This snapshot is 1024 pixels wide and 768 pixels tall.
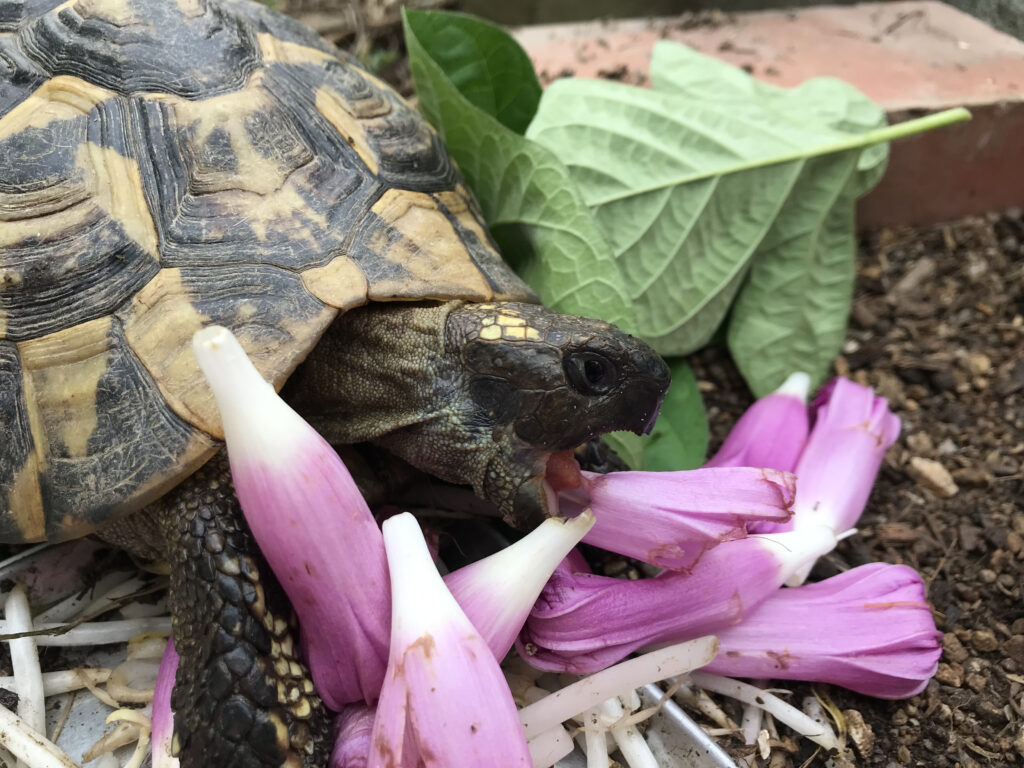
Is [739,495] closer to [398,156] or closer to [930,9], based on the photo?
[398,156]

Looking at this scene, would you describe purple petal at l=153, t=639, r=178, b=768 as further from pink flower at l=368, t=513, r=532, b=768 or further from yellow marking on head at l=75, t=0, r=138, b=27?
yellow marking on head at l=75, t=0, r=138, b=27

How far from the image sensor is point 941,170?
260cm

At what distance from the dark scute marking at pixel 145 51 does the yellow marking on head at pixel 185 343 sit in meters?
0.38

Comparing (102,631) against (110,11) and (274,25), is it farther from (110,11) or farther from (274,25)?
(274,25)

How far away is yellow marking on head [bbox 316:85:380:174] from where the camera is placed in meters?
1.58

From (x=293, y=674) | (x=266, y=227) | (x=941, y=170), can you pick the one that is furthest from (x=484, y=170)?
(x=941, y=170)

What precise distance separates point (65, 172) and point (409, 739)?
3.45 ft

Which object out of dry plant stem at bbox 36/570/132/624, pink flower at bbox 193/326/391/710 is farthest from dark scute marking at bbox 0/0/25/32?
dry plant stem at bbox 36/570/132/624

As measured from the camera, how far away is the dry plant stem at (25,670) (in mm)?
1435

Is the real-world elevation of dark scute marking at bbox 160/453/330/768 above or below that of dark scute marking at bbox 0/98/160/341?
below

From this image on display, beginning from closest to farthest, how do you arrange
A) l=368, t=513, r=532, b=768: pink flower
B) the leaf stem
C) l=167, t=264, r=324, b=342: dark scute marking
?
l=368, t=513, r=532, b=768: pink flower, l=167, t=264, r=324, b=342: dark scute marking, the leaf stem

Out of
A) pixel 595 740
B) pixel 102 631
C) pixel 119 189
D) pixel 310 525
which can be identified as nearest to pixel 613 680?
pixel 595 740

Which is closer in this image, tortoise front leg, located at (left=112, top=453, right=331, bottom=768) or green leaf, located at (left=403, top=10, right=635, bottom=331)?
tortoise front leg, located at (left=112, top=453, right=331, bottom=768)

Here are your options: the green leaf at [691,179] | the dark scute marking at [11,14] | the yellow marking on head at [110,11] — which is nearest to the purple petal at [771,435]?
the green leaf at [691,179]
